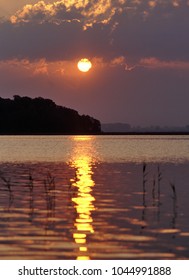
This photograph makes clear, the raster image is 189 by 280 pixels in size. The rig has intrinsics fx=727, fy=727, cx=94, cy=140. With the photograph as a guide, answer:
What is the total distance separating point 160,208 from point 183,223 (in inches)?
268

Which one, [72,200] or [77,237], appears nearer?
[77,237]

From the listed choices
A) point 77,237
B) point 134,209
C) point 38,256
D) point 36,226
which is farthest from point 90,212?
point 38,256

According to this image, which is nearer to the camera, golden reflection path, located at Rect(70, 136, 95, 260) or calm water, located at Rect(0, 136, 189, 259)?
calm water, located at Rect(0, 136, 189, 259)

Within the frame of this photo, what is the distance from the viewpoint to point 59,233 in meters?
34.9

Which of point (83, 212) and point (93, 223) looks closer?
point (93, 223)

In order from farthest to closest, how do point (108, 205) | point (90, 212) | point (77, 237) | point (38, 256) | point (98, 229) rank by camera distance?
point (108, 205)
point (90, 212)
point (98, 229)
point (77, 237)
point (38, 256)

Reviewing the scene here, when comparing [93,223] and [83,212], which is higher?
[83,212]

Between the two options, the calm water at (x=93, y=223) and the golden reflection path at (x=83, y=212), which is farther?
the golden reflection path at (x=83, y=212)
